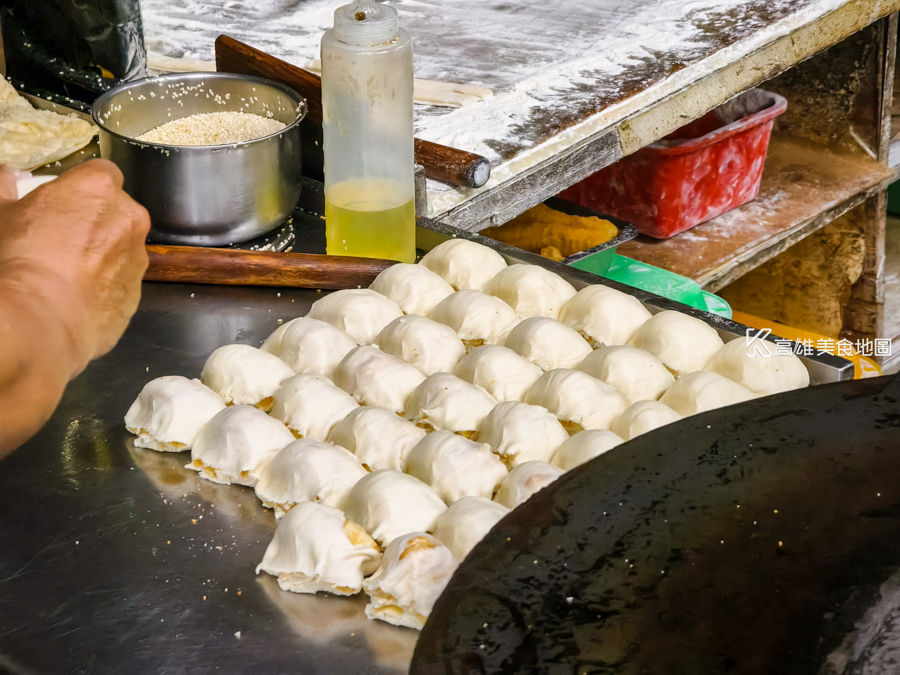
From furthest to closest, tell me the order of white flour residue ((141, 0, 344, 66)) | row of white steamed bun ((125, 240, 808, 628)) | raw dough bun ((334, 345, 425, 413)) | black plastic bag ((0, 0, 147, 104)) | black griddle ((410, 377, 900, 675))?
white flour residue ((141, 0, 344, 66)), black plastic bag ((0, 0, 147, 104)), raw dough bun ((334, 345, 425, 413)), row of white steamed bun ((125, 240, 808, 628)), black griddle ((410, 377, 900, 675))

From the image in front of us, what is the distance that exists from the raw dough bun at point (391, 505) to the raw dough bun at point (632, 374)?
1.20 ft

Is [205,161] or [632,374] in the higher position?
[205,161]

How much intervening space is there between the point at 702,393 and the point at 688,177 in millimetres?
1644

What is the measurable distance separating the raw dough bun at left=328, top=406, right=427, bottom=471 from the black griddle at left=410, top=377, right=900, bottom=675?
489mm

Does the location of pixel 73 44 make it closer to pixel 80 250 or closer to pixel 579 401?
pixel 80 250

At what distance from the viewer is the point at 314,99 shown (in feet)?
6.20

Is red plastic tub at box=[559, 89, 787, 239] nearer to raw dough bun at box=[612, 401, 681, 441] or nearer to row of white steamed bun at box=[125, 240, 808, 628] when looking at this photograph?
row of white steamed bun at box=[125, 240, 808, 628]

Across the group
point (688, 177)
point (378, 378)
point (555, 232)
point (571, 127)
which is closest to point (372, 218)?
point (378, 378)

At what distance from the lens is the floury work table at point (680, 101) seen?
2.27 metres

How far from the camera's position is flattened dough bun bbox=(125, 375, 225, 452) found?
131 centimetres

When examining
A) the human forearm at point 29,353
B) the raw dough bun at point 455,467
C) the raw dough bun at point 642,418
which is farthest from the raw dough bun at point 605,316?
the human forearm at point 29,353

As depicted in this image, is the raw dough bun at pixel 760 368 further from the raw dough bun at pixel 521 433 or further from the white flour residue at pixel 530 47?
the white flour residue at pixel 530 47

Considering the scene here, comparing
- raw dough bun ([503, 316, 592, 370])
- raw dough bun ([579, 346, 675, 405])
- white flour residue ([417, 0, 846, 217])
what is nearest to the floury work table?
white flour residue ([417, 0, 846, 217])

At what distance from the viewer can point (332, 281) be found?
1694 mm
